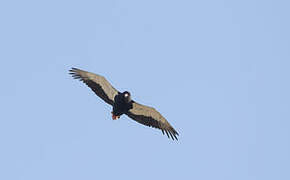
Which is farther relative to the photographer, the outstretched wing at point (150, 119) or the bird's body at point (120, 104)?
the outstretched wing at point (150, 119)

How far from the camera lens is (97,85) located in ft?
70.0

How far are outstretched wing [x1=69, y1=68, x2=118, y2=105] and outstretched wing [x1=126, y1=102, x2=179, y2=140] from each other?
1.24m

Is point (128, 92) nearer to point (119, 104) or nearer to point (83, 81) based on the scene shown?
point (119, 104)

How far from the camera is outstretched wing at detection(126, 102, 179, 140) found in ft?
69.6

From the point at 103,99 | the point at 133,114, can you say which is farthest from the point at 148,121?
the point at 103,99

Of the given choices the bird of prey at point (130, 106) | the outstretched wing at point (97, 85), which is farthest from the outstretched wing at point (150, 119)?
the outstretched wing at point (97, 85)

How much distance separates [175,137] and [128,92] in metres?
3.38

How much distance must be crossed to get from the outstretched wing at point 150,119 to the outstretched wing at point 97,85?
1240mm

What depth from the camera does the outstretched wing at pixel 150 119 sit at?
21.2 metres

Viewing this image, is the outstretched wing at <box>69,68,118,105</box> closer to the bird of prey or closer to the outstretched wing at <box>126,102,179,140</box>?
the bird of prey

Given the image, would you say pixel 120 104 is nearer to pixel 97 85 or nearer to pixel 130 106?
pixel 130 106

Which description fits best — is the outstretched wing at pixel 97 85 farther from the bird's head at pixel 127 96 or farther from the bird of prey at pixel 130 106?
the bird's head at pixel 127 96

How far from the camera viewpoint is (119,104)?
20594 millimetres

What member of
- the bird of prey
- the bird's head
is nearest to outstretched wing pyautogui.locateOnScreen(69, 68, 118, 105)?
the bird of prey
